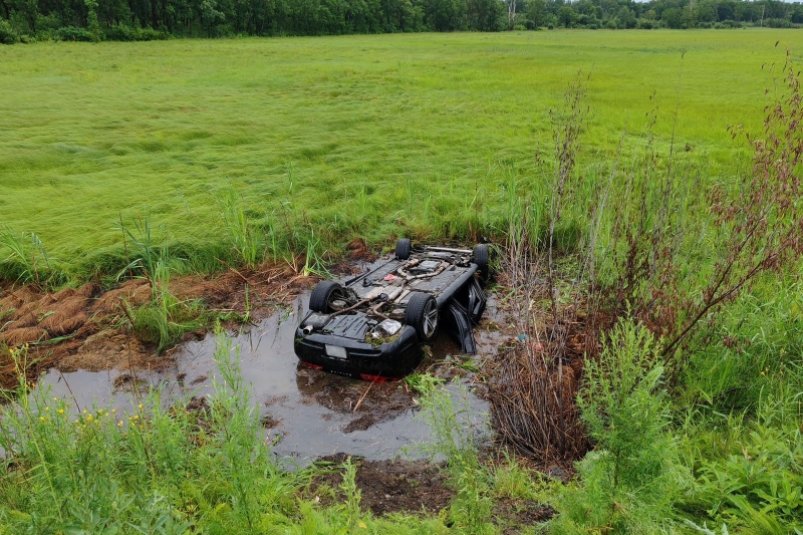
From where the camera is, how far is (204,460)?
2.87m

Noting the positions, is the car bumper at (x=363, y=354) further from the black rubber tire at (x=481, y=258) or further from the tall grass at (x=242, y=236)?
the tall grass at (x=242, y=236)

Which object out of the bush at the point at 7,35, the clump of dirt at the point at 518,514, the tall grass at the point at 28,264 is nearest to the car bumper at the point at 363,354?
the clump of dirt at the point at 518,514

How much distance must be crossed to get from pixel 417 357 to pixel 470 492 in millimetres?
2253

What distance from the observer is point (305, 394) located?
4289mm

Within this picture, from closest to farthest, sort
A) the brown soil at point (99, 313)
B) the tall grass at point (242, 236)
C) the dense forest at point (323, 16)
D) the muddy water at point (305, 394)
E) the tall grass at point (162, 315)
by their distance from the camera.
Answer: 1. the muddy water at point (305, 394)
2. the brown soil at point (99, 313)
3. the tall grass at point (162, 315)
4. the tall grass at point (242, 236)
5. the dense forest at point (323, 16)

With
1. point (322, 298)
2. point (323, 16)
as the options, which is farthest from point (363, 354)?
point (323, 16)

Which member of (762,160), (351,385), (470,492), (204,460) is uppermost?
(762,160)

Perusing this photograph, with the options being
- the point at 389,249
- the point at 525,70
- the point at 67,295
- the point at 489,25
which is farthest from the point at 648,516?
the point at 489,25

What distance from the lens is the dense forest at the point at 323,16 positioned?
33656mm

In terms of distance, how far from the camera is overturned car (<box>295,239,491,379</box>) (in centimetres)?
415

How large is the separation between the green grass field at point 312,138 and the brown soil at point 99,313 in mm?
593

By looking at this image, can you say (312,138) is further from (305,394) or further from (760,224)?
(760,224)

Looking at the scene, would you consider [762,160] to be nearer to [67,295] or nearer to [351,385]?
[351,385]

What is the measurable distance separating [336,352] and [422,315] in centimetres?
71
